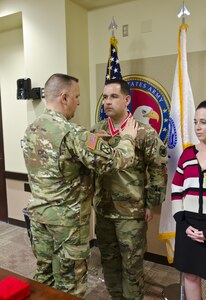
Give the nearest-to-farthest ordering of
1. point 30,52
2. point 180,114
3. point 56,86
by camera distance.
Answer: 1. point 56,86
2. point 180,114
3. point 30,52

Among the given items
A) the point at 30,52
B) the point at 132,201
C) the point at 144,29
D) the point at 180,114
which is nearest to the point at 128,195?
the point at 132,201

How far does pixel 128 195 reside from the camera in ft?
5.99

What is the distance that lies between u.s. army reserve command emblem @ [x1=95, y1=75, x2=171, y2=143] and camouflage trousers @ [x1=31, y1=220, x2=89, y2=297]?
1.34 m

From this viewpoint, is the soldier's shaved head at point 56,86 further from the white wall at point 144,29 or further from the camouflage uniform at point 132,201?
the white wall at point 144,29

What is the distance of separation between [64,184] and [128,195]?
529 millimetres

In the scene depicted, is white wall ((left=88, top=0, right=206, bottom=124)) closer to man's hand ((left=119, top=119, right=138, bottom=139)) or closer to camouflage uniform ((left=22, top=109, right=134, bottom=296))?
man's hand ((left=119, top=119, right=138, bottom=139))

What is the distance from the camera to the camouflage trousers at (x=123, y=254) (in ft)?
6.01

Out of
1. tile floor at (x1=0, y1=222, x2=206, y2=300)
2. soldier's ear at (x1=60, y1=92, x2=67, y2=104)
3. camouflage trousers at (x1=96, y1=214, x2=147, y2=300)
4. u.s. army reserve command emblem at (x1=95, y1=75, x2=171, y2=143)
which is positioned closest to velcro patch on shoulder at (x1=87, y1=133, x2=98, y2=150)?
soldier's ear at (x1=60, y1=92, x2=67, y2=104)

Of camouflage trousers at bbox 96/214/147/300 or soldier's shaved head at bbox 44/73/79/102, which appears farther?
camouflage trousers at bbox 96/214/147/300

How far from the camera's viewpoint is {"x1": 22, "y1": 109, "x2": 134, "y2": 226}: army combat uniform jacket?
1.39 metres

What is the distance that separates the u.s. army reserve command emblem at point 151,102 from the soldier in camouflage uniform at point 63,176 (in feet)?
3.43

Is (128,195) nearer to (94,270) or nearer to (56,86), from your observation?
(56,86)

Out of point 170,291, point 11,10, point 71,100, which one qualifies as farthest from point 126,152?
point 11,10

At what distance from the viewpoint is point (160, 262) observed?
2.72 m
